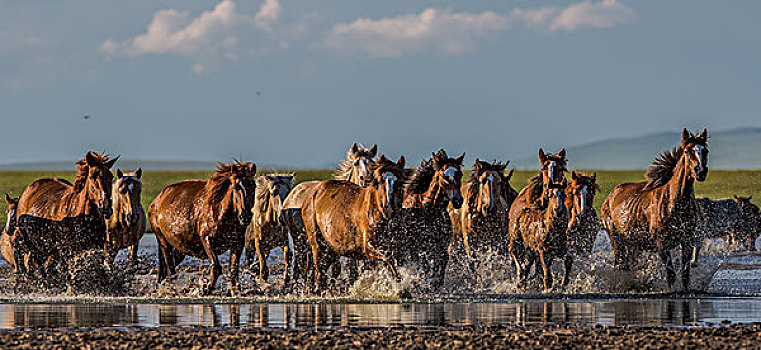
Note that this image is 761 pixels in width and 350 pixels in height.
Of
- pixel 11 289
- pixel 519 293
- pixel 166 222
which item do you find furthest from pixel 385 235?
pixel 11 289

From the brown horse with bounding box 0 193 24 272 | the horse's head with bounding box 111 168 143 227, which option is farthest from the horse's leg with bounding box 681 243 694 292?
the brown horse with bounding box 0 193 24 272

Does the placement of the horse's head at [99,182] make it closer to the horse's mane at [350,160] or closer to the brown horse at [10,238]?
the brown horse at [10,238]

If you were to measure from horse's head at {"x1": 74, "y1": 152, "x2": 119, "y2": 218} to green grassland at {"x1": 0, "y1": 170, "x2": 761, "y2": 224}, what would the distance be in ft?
94.1

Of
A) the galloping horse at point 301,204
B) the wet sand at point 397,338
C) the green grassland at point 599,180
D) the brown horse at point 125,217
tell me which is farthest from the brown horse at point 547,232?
the green grassland at point 599,180

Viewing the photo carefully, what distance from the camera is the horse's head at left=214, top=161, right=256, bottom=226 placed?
21.0m

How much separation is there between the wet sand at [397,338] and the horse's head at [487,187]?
26.6ft

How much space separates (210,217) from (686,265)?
7.35 m

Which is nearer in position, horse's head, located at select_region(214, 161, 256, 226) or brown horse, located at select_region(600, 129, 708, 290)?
horse's head, located at select_region(214, 161, 256, 226)

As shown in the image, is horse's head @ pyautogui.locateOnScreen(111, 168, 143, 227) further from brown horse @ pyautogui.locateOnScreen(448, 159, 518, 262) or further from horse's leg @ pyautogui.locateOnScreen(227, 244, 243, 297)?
brown horse @ pyautogui.locateOnScreen(448, 159, 518, 262)

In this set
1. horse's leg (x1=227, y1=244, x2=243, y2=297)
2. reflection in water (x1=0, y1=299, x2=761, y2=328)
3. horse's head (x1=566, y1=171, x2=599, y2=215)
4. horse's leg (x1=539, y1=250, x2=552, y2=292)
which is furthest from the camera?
horse's head (x1=566, y1=171, x2=599, y2=215)

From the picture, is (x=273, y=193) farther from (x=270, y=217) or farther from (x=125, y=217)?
(x=125, y=217)

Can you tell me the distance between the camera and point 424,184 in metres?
20.9

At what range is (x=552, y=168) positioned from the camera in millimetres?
22062

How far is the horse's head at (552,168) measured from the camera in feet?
72.4
